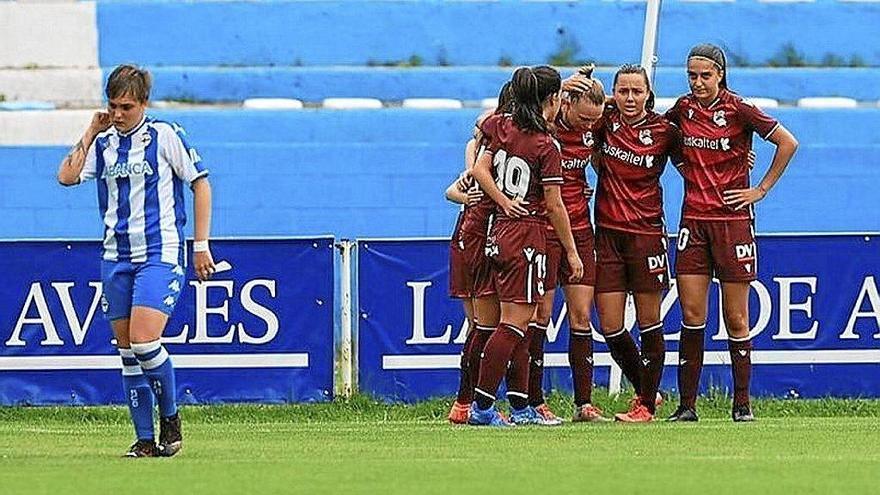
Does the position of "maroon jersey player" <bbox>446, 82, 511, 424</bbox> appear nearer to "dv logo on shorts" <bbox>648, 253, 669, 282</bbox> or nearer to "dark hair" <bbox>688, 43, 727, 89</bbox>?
"dv logo on shorts" <bbox>648, 253, 669, 282</bbox>

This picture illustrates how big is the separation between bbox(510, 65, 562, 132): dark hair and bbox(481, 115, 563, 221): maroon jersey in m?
0.05

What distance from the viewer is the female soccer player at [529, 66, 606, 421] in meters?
10.9

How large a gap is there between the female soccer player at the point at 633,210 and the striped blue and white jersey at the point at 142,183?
288 centimetres

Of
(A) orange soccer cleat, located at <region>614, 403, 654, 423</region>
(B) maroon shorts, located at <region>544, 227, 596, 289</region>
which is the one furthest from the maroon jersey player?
(A) orange soccer cleat, located at <region>614, 403, 654, 423</region>

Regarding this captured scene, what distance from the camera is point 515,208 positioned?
1033 centimetres

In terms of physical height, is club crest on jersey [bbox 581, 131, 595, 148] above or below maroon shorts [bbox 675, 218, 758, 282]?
above

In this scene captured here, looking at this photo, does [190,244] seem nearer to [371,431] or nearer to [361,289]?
[361,289]

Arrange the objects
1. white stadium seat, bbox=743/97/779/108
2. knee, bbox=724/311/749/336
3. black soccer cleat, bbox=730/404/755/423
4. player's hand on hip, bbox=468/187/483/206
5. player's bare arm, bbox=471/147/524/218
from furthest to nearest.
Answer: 1. white stadium seat, bbox=743/97/779/108
2. black soccer cleat, bbox=730/404/755/423
3. knee, bbox=724/311/749/336
4. player's hand on hip, bbox=468/187/483/206
5. player's bare arm, bbox=471/147/524/218

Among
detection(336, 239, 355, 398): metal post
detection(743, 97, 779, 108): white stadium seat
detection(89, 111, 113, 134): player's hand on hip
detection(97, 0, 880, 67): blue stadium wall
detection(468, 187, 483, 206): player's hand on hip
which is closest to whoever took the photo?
detection(89, 111, 113, 134): player's hand on hip

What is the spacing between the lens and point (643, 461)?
8.59 metres

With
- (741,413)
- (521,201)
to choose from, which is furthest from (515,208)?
(741,413)

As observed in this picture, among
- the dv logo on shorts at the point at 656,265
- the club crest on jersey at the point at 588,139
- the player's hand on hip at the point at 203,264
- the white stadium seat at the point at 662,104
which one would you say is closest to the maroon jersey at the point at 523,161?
the club crest on jersey at the point at 588,139

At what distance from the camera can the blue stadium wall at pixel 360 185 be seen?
17312mm

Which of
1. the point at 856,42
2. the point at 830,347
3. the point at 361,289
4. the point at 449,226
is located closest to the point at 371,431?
the point at 361,289
